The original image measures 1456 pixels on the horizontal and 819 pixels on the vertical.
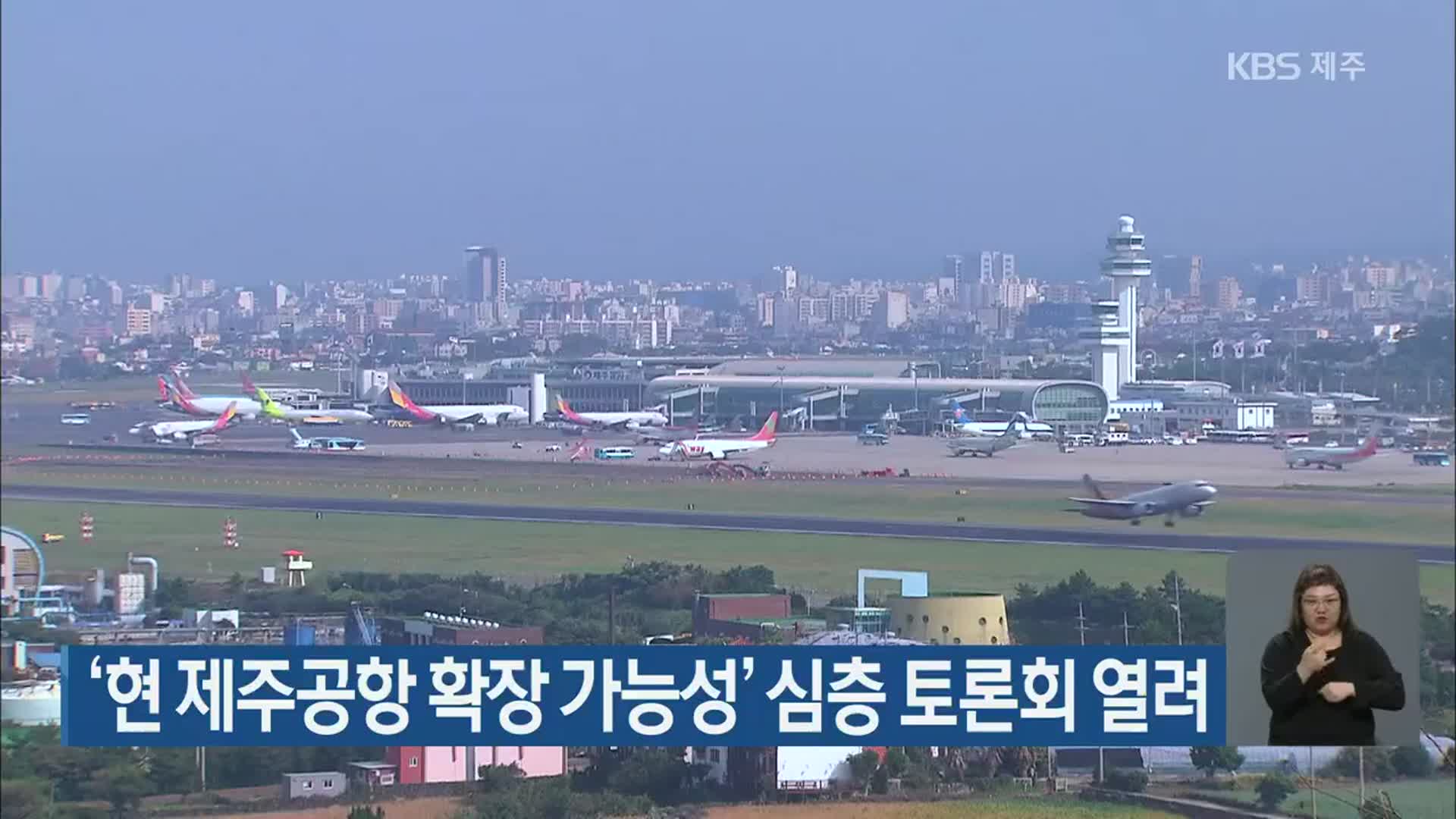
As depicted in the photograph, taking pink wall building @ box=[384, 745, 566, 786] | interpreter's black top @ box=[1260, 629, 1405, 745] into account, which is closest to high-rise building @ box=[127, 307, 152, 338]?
pink wall building @ box=[384, 745, 566, 786]

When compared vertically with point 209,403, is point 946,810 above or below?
below

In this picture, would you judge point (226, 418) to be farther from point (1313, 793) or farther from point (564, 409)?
point (1313, 793)

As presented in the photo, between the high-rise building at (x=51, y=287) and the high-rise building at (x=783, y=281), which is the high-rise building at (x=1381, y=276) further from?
the high-rise building at (x=51, y=287)

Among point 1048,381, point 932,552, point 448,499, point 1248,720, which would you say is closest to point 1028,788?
point 1248,720

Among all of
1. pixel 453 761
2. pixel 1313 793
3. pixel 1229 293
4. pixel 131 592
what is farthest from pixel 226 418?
pixel 1313 793
